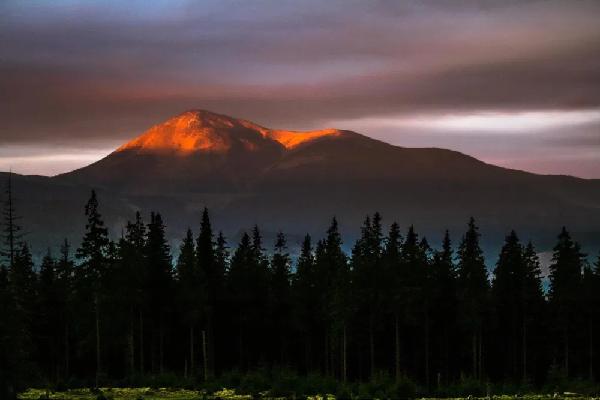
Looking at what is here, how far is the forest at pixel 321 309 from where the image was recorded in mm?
90688

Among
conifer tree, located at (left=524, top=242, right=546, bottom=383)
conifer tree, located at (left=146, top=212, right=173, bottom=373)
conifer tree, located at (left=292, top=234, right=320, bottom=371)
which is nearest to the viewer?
conifer tree, located at (left=146, top=212, right=173, bottom=373)

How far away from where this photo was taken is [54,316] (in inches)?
4013

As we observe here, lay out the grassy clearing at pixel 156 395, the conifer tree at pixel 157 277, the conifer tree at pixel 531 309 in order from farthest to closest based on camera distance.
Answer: the conifer tree at pixel 531 309
the conifer tree at pixel 157 277
the grassy clearing at pixel 156 395

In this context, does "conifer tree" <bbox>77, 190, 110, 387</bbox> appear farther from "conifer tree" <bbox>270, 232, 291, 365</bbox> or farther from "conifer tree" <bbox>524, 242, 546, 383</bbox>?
"conifer tree" <bbox>524, 242, 546, 383</bbox>

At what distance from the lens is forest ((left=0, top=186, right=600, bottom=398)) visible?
9069 centimetres

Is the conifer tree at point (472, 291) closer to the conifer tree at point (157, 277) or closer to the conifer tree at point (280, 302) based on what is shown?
the conifer tree at point (280, 302)

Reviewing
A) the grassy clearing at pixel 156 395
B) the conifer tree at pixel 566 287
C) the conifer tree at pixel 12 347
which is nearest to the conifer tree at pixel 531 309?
the conifer tree at pixel 566 287

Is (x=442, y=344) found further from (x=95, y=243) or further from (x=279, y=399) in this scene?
(x=279, y=399)

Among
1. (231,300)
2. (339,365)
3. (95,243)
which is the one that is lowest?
(339,365)

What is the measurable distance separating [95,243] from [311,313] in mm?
29898

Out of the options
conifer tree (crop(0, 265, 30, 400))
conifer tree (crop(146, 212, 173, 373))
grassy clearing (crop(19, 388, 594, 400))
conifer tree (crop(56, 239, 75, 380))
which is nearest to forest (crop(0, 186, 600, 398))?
conifer tree (crop(146, 212, 173, 373))

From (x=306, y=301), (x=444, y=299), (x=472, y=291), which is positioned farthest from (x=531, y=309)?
(x=306, y=301)

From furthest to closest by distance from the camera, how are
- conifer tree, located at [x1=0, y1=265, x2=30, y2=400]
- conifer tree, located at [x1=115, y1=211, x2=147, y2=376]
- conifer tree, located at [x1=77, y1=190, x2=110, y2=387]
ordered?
conifer tree, located at [x1=115, y1=211, x2=147, y2=376] → conifer tree, located at [x1=77, y1=190, x2=110, y2=387] → conifer tree, located at [x1=0, y1=265, x2=30, y2=400]

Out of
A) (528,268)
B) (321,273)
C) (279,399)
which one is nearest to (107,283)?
(321,273)
